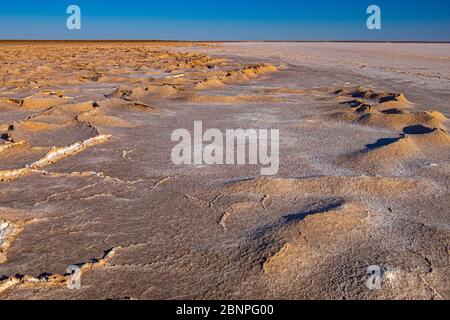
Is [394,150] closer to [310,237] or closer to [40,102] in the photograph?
[310,237]

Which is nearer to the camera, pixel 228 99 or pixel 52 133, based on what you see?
pixel 52 133

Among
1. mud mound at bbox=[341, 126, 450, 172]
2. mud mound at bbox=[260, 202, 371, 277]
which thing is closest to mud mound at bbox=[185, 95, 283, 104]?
mud mound at bbox=[341, 126, 450, 172]

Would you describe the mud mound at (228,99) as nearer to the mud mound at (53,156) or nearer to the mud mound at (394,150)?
the mud mound at (53,156)

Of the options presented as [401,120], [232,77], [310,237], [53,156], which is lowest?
[310,237]

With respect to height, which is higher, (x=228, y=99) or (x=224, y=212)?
(x=228, y=99)

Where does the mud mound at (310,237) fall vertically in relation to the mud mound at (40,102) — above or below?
below

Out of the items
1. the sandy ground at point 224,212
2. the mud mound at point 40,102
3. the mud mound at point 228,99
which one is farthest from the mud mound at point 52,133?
the mud mound at point 228,99

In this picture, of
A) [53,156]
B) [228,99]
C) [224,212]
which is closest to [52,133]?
[53,156]

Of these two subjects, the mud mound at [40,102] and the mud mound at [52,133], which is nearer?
the mud mound at [52,133]

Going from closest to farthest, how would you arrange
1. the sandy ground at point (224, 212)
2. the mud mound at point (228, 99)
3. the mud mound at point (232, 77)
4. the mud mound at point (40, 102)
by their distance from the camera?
the sandy ground at point (224, 212), the mud mound at point (40, 102), the mud mound at point (228, 99), the mud mound at point (232, 77)

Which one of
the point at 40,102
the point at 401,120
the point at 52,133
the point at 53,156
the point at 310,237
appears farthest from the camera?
the point at 40,102

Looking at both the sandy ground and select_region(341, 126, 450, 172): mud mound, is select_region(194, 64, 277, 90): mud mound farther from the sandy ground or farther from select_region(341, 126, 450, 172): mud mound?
select_region(341, 126, 450, 172): mud mound
